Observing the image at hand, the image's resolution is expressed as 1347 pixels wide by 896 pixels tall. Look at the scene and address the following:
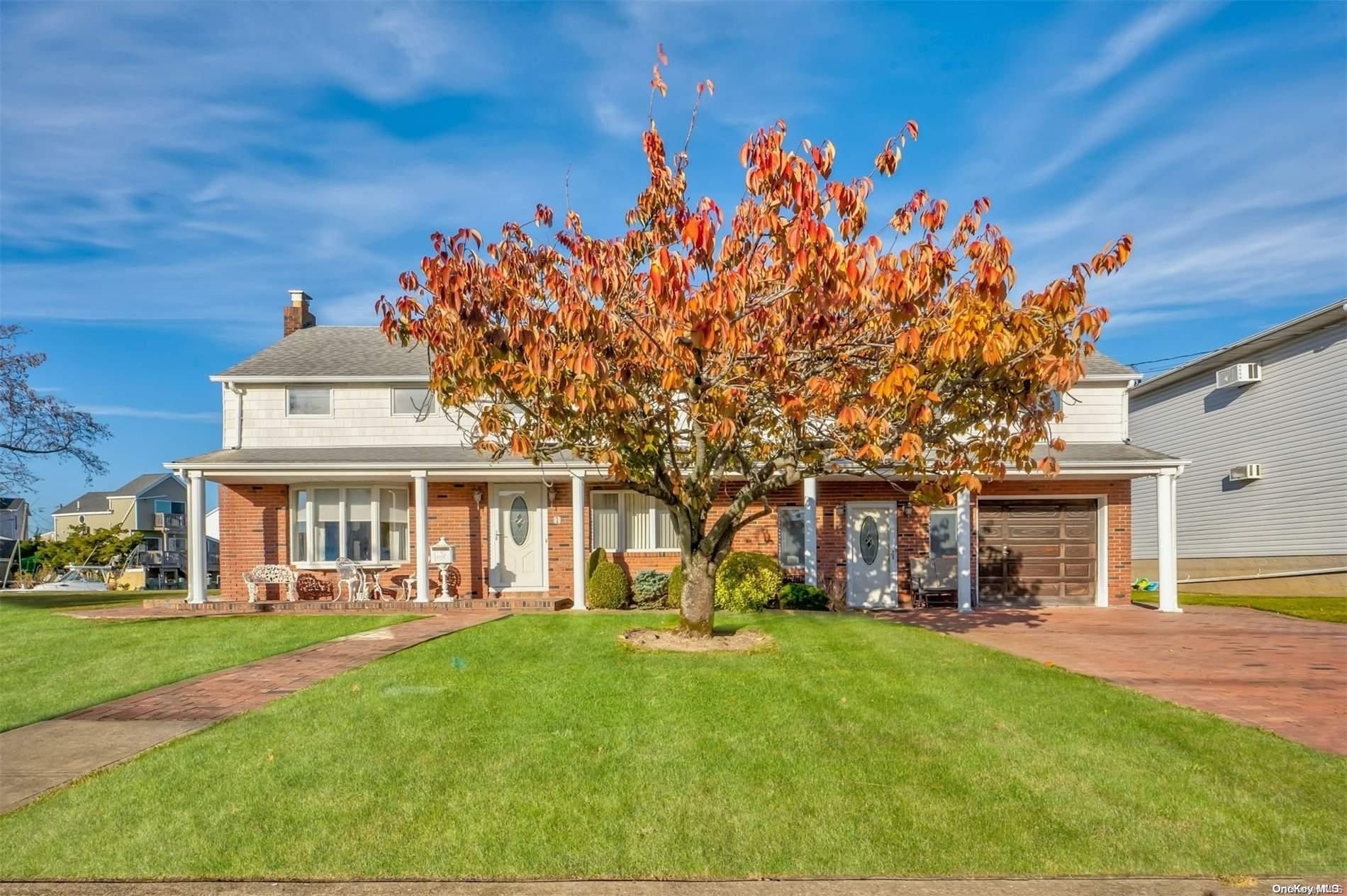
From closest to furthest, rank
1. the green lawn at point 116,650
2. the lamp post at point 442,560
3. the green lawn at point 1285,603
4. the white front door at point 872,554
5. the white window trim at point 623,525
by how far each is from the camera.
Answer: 1. the green lawn at point 116,650
2. the green lawn at point 1285,603
3. the lamp post at point 442,560
4. the white front door at point 872,554
5. the white window trim at point 623,525

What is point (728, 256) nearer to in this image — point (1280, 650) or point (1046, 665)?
point (1046, 665)

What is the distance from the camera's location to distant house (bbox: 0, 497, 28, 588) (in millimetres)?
27953

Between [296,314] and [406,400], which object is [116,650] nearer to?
[406,400]

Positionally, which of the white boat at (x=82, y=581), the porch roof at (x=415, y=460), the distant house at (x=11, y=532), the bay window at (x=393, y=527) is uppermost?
the porch roof at (x=415, y=460)

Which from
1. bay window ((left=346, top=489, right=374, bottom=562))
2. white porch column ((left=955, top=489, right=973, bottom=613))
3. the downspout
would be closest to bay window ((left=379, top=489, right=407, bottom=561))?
bay window ((left=346, top=489, right=374, bottom=562))

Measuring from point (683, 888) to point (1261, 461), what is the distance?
22.0 m

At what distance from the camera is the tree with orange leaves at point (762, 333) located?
705cm

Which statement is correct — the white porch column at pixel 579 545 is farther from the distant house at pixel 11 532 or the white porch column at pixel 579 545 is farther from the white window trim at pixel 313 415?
the distant house at pixel 11 532

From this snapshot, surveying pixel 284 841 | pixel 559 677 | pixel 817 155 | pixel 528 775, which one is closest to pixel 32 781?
pixel 284 841

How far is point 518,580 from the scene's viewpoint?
17766 mm

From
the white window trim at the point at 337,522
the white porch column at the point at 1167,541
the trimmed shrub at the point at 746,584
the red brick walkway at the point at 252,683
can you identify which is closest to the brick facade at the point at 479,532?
the white window trim at the point at 337,522

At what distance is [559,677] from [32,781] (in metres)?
4.22

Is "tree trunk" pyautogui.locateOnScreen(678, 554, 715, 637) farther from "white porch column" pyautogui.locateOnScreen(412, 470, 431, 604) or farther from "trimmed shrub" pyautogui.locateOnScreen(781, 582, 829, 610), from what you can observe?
"white porch column" pyautogui.locateOnScreen(412, 470, 431, 604)

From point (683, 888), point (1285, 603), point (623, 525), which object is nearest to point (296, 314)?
point (623, 525)
